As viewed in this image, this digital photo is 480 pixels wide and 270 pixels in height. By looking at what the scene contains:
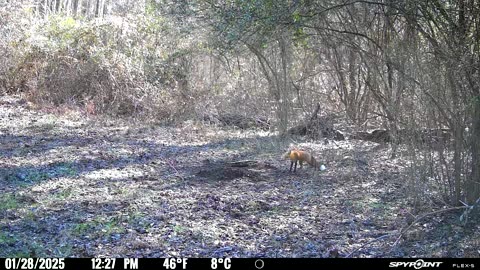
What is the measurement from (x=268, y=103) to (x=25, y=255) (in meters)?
8.60

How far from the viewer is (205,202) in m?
6.86

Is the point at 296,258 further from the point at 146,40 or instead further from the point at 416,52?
the point at 146,40

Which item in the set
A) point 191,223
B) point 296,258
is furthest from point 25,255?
point 296,258
